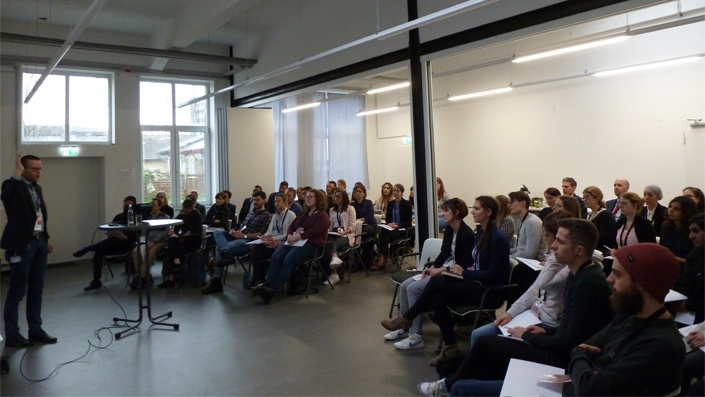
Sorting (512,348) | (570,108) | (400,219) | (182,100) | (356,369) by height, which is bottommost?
(356,369)

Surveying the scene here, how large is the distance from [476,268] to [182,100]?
836 centimetres

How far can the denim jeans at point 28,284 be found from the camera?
159 inches

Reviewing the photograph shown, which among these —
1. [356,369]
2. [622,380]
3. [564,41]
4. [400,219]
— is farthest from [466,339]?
[564,41]

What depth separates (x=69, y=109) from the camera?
28.5 feet

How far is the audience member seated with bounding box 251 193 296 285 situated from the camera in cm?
593

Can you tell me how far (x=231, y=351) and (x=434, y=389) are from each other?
192cm

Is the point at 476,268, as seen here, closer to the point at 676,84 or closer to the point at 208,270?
the point at 208,270

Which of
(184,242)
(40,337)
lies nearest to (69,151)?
(184,242)

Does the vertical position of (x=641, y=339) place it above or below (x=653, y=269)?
below

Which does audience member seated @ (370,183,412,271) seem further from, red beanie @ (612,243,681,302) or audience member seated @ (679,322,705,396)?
red beanie @ (612,243,681,302)

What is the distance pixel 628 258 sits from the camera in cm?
173

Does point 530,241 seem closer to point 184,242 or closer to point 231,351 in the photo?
point 231,351

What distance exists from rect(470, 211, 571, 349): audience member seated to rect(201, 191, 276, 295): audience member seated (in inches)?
157

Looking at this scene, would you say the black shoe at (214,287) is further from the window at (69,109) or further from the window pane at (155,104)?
the window pane at (155,104)
